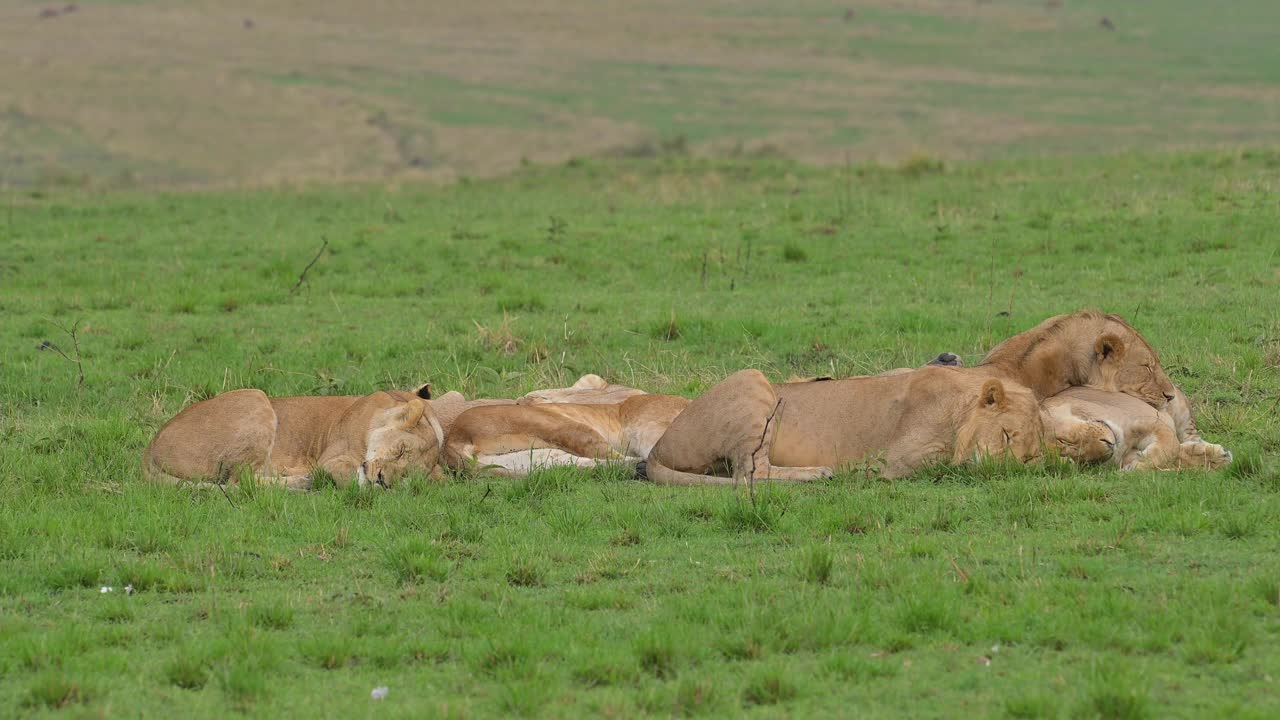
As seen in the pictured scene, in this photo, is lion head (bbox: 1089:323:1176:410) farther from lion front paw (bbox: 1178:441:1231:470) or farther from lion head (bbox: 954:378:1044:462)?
lion head (bbox: 954:378:1044:462)

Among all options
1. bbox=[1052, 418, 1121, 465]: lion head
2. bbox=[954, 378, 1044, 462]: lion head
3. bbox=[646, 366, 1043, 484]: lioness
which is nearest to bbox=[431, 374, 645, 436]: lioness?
bbox=[646, 366, 1043, 484]: lioness

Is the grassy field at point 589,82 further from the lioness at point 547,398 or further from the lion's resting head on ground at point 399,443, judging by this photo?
the lion's resting head on ground at point 399,443

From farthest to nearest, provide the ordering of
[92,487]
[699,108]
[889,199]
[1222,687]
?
[699,108]
[889,199]
[92,487]
[1222,687]

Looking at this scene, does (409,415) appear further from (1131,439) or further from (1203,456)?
(1203,456)

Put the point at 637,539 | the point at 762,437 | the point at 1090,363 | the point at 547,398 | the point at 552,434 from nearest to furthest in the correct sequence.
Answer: the point at 637,539 < the point at 762,437 < the point at 1090,363 < the point at 552,434 < the point at 547,398

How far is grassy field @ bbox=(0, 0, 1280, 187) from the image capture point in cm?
5088

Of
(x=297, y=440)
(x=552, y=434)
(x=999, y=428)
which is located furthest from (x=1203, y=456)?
(x=297, y=440)

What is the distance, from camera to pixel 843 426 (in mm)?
9797

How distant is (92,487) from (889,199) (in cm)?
1660

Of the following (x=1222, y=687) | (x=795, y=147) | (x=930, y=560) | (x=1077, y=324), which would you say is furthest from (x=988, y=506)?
(x=795, y=147)

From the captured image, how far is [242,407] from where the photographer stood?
1052 cm

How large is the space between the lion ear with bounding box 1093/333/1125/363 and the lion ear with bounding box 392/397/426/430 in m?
4.30

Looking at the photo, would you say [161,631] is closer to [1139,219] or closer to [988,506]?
[988,506]

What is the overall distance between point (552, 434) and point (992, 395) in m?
2.94
